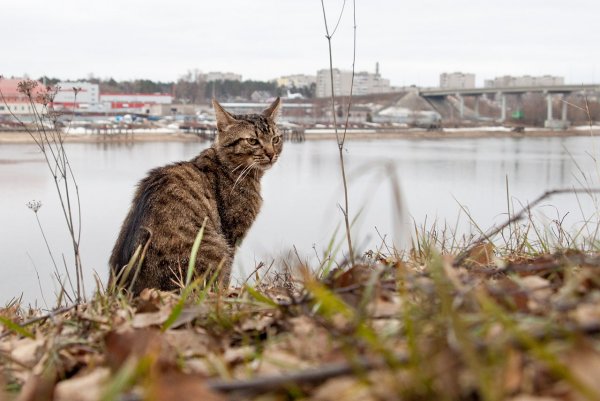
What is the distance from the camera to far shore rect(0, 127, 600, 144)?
1737 inches

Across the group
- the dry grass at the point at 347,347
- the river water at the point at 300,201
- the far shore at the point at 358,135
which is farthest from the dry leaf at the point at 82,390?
the far shore at the point at 358,135

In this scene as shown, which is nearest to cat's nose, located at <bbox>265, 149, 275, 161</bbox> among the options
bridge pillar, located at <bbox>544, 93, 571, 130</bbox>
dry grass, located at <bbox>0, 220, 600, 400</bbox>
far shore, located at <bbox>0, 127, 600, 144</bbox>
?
dry grass, located at <bbox>0, 220, 600, 400</bbox>

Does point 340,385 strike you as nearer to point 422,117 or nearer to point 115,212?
point 115,212

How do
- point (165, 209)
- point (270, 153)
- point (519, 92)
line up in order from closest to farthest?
point (165, 209) → point (270, 153) → point (519, 92)

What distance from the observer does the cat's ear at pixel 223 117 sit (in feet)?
14.1

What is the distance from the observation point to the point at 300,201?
16.2m

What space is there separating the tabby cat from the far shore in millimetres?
35893

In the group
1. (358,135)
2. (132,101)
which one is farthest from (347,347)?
(132,101)

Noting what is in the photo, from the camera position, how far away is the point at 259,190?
4262mm

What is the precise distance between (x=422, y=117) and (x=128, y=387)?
249ft

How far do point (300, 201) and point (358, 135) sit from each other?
3450cm

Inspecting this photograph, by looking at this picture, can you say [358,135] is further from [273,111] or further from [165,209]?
[165,209]

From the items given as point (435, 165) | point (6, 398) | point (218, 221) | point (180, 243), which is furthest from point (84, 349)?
point (435, 165)

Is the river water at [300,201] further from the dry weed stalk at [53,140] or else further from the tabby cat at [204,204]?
the dry weed stalk at [53,140]
